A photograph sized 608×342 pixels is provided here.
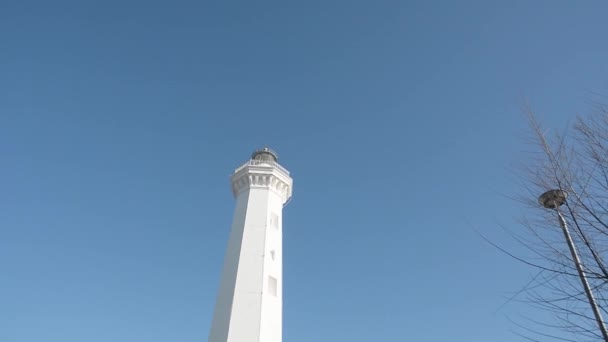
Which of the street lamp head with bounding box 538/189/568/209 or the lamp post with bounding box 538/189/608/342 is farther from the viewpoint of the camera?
the street lamp head with bounding box 538/189/568/209

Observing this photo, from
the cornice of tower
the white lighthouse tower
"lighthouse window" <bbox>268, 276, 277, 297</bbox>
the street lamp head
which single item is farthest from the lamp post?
the cornice of tower

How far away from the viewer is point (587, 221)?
598 centimetres

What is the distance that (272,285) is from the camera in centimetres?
2523

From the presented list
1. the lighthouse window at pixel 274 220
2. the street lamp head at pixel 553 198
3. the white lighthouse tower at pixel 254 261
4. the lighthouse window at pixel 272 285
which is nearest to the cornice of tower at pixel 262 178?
the white lighthouse tower at pixel 254 261

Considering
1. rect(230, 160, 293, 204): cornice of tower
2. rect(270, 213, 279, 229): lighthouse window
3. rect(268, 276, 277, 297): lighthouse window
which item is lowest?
rect(268, 276, 277, 297): lighthouse window

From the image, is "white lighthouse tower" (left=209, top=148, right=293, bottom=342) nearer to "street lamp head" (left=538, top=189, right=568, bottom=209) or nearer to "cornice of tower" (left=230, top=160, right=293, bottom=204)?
"cornice of tower" (left=230, top=160, right=293, bottom=204)

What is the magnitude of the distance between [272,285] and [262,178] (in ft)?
26.6

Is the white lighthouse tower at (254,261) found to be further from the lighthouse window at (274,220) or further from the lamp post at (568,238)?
the lamp post at (568,238)

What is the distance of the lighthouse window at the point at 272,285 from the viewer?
81.6 feet

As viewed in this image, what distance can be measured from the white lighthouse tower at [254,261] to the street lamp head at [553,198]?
724 inches

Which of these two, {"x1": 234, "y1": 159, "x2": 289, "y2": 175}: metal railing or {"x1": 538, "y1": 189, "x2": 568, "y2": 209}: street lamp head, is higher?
{"x1": 234, "y1": 159, "x2": 289, "y2": 175}: metal railing

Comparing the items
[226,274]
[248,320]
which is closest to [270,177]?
[226,274]

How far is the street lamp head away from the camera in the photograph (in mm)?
6508

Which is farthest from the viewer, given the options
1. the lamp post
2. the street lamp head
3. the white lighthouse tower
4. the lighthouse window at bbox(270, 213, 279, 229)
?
the lighthouse window at bbox(270, 213, 279, 229)
